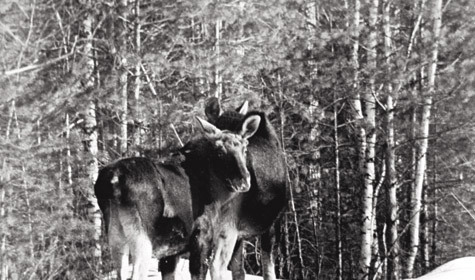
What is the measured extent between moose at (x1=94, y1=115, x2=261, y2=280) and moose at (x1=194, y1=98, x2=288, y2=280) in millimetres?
223

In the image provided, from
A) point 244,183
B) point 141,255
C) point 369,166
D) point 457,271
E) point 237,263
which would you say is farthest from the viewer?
point 369,166

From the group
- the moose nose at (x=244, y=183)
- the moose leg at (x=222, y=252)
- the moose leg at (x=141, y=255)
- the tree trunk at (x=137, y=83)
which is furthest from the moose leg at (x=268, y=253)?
the tree trunk at (x=137, y=83)

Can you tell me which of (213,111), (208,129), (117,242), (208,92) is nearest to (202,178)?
(208,129)

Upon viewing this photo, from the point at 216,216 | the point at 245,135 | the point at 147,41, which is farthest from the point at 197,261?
the point at 147,41

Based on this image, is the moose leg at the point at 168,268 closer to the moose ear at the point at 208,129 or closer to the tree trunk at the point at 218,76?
the moose ear at the point at 208,129

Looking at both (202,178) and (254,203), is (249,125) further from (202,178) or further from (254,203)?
(254,203)

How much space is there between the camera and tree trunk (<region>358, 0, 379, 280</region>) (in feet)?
45.0

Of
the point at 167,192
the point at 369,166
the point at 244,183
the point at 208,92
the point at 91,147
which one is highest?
the point at 208,92

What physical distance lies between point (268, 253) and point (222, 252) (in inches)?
29.6

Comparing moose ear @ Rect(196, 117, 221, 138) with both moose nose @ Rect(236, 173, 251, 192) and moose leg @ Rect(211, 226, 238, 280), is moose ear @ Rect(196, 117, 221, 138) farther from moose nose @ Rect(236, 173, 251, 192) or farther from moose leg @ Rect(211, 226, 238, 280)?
moose leg @ Rect(211, 226, 238, 280)

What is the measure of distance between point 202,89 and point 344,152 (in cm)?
611

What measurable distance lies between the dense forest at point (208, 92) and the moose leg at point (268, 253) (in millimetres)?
5433

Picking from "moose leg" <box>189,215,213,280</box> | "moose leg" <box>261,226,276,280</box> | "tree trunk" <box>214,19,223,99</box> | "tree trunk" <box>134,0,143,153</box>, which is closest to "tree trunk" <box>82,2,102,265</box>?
"tree trunk" <box>134,0,143,153</box>

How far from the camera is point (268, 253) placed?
24.6 ft
